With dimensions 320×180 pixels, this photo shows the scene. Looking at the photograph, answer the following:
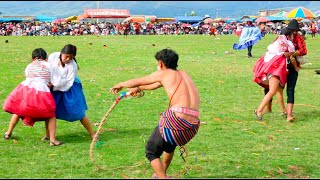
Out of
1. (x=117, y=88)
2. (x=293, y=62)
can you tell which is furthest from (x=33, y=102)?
(x=293, y=62)

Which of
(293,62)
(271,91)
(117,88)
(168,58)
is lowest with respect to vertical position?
(271,91)

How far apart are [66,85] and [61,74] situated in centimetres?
20

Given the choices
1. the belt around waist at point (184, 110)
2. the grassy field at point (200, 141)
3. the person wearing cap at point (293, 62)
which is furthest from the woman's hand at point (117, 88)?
the person wearing cap at point (293, 62)

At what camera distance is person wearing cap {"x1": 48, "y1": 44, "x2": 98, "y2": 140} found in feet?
27.1

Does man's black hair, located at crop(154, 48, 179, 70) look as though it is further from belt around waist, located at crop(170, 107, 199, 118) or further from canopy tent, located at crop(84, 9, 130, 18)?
canopy tent, located at crop(84, 9, 130, 18)

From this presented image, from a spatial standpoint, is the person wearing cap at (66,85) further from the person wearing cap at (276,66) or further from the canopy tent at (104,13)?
the canopy tent at (104,13)

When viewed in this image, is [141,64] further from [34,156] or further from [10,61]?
[34,156]

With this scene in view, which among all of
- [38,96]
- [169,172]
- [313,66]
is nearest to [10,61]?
[313,66]

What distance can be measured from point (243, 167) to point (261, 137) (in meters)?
1.95

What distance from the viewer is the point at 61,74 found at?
8266mm

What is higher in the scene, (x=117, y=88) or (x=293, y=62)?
(x=117, y=88)

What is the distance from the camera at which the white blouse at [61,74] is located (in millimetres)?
8250

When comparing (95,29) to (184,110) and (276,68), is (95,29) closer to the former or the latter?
(276,68)

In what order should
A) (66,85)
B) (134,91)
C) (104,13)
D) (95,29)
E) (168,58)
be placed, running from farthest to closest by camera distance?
(104,13), (95,29), (66,85), (134,91), (168,58)
